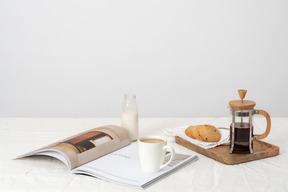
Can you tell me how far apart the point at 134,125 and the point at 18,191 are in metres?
0.50

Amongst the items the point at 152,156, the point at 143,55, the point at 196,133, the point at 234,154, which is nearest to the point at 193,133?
the point at 196,133

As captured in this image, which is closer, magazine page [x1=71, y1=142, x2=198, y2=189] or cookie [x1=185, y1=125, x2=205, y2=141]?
magazine page [x1=71, y1=142, x2=198, y2=189]

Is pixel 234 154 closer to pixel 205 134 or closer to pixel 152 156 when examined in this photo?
pixel 205 134

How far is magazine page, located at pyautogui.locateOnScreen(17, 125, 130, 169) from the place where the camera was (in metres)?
0.94

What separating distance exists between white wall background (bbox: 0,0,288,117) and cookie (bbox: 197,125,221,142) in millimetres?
1273

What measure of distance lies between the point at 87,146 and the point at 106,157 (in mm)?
66

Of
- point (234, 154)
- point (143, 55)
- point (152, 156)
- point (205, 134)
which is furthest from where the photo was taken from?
point (143, 55)

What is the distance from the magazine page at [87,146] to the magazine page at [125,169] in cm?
2

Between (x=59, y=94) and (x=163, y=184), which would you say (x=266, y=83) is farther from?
(x=163, y=184)

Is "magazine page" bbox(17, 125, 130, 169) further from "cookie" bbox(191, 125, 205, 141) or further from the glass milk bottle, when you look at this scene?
"cookie" bbox(191, 125, 205, 141)

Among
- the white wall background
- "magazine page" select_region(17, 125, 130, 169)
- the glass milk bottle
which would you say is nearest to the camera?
"magazine page" select_region(17, 125, 130, 169)

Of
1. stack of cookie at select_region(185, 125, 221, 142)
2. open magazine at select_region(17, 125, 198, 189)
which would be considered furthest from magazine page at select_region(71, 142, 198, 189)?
stack of cookie at select_region(185, 125, 221, 142)

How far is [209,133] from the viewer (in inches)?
43.4

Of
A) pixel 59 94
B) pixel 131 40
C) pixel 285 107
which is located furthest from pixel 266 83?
pixel 59 94
